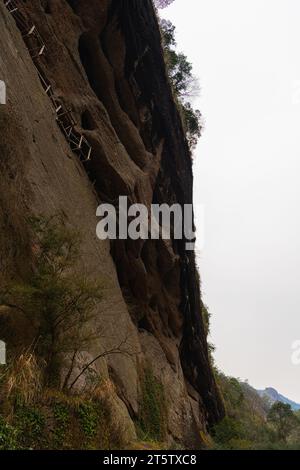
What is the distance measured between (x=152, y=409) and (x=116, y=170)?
784 cm

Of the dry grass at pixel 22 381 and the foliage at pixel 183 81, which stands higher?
the foliage at pixel 183 81

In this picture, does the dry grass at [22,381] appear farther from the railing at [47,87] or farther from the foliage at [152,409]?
the railing at [47,87]

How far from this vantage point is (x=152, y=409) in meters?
13.2

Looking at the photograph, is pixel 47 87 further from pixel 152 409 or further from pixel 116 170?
pixel 152 409

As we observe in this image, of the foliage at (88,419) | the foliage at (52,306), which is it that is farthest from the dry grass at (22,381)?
the foliage at (88,419)

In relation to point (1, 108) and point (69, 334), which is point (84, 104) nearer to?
point (1, 108)

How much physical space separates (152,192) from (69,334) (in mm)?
11265

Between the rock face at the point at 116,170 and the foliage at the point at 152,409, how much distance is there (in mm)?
402

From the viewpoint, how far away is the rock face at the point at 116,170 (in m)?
10.5

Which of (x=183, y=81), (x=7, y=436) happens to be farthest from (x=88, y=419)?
(x=183, y=81)

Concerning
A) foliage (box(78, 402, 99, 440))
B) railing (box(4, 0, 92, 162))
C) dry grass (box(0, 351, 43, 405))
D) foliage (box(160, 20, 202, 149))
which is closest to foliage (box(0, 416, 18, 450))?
dry grass (box(0, 351, 43, 405))

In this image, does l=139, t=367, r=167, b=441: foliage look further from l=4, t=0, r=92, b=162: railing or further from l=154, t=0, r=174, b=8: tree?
l=154, t=0, r=174, b=8: tree

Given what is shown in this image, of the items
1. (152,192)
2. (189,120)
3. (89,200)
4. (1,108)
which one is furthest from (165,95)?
(1,108)

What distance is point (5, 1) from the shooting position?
43.9 feet
